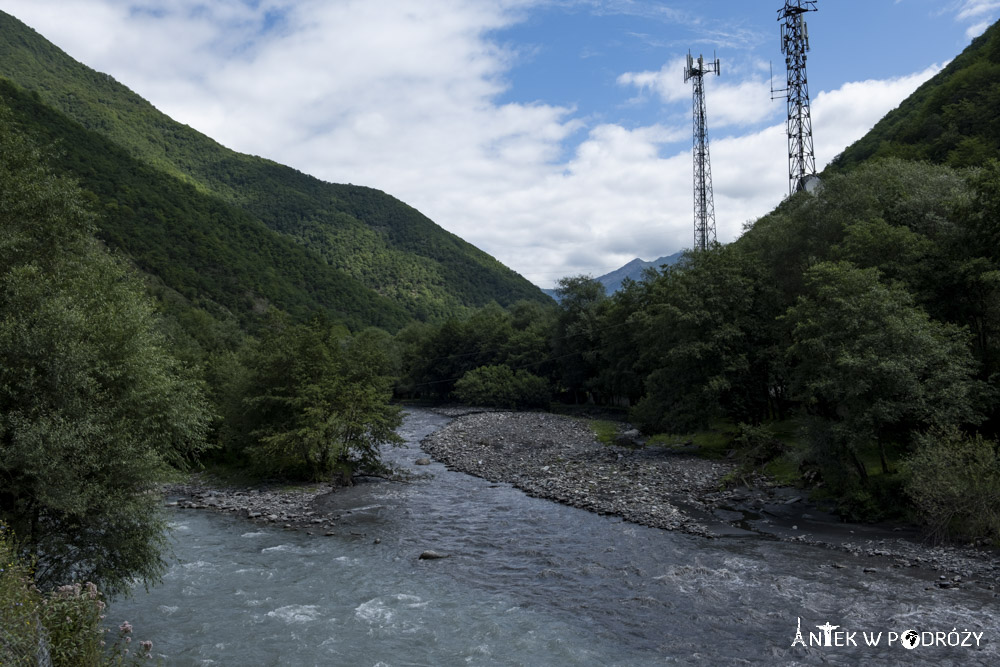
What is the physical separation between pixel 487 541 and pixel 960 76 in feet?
265

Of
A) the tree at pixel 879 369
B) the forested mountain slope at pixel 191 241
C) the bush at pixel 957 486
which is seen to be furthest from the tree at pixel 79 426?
the forested mountain slope at pixel 191 241

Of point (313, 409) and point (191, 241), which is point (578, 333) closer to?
point (313, 409)

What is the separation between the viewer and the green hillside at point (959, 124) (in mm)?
56266

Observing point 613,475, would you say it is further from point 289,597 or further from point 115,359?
point 115,359

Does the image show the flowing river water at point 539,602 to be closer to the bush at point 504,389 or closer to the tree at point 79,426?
the tree at point 79,426

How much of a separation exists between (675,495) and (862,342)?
1190cm

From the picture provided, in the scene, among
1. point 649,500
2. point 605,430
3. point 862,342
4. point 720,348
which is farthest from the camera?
point 605,430

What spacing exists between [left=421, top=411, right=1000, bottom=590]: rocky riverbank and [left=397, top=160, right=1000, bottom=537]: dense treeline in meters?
1.85

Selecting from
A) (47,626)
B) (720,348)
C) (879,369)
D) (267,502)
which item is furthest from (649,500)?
(47,626)

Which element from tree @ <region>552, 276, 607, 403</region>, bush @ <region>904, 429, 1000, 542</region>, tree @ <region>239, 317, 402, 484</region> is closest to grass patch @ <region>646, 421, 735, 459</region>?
bush @ <region>904, 429, 1000, 542</region>

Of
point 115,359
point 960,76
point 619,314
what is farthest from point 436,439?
point 960,76

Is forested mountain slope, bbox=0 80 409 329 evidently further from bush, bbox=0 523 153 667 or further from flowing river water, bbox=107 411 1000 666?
bush, bbox=0 523 153 667

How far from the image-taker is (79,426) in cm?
1438

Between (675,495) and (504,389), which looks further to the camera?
(504,389)
